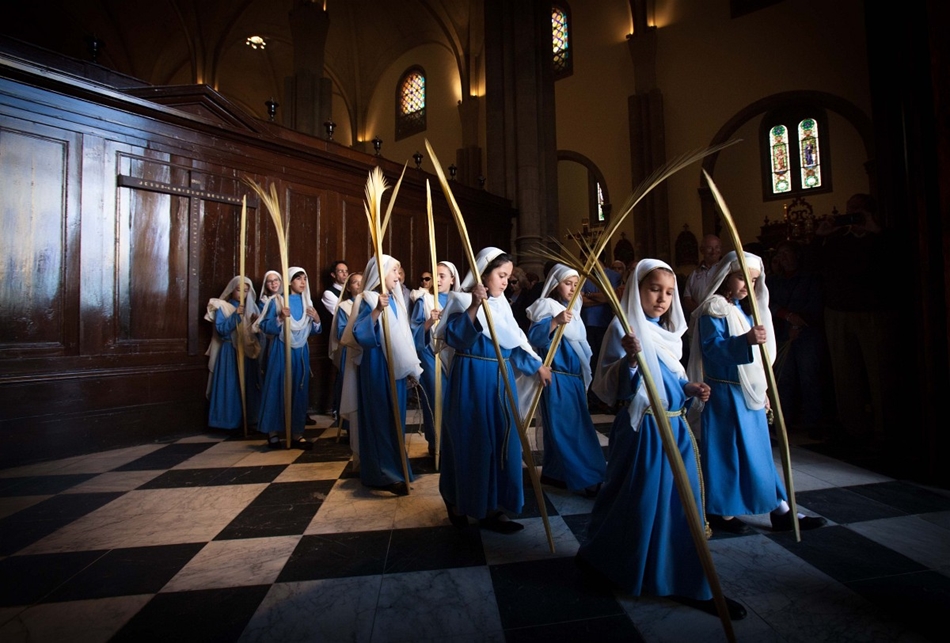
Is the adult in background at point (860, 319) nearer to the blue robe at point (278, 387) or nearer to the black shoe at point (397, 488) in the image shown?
the black shoe at point (397, 488)

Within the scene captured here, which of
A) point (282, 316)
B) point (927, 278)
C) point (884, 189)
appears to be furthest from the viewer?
point (282, 316)

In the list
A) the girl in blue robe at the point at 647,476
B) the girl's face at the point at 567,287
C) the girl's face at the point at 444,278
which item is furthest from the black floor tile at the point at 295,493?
the girl's face at the point at 567,287

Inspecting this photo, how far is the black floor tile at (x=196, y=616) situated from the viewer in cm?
159

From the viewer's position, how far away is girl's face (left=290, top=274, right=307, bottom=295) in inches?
184

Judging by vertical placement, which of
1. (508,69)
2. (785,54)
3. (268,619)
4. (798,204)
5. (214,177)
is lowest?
(268,619)

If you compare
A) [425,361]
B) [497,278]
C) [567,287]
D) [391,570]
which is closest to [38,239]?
[425,361]

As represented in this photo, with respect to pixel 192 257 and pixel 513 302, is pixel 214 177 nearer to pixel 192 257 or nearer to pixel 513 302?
pixel 192 257

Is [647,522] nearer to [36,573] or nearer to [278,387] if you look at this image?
[36,573]

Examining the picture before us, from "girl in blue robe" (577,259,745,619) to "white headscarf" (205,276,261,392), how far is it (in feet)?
12.3

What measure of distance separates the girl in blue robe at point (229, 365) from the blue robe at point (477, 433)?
303 centimetres

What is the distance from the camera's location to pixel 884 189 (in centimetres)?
398

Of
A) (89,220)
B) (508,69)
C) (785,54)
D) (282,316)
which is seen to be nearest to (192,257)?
(89,220)

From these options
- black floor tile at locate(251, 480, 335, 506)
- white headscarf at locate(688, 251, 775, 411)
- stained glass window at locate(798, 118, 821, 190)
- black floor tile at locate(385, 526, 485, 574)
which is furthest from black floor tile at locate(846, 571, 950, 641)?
stained glass window at locate(798, 118, 821, 190)

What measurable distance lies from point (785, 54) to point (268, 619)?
14019mm
